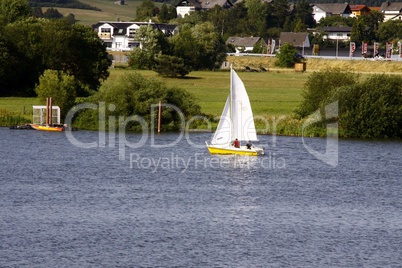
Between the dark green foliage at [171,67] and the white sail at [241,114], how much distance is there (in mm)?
62450

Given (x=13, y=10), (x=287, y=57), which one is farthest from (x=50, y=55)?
(x=287, y=57)

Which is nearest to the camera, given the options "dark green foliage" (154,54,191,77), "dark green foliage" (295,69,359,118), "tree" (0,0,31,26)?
"dark green foliage" (295,69,359,118)

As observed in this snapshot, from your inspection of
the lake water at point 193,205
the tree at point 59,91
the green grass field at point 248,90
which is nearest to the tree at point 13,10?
the green grass field at point 248,90

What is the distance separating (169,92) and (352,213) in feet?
107

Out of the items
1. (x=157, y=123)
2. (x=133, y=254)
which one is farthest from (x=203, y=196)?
(x=157, y=123)

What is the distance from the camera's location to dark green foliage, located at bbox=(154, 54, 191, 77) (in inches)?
4801

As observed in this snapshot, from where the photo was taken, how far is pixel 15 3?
4990 inches

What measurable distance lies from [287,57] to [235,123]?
93675mm

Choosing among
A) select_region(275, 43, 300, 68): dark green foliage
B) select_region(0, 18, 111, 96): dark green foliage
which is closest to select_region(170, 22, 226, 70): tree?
select_region(275, 43, 300, 68): dark green foliage

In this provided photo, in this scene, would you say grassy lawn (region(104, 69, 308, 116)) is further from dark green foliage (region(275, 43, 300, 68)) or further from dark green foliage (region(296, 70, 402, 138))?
dark green foliage (region(275, 43, 300, 68))

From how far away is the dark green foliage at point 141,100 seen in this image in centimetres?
7206

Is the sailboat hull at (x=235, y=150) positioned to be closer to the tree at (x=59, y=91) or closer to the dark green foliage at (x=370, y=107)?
the dark green foliage at (x=370, y=107)

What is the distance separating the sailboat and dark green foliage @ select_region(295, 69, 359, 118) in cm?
1669

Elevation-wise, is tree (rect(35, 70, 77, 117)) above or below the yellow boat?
above
